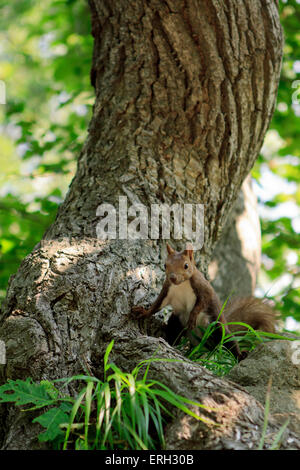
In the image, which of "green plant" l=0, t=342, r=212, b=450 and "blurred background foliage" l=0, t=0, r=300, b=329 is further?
"blurred background foliage" l=0, t=0, r=300, b=329

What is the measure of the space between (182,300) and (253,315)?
528 mm

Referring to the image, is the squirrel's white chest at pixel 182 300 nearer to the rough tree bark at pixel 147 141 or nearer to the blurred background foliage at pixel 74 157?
the rough tree bark at pixel 147 141

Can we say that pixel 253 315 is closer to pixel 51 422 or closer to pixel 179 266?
pixel 179 266

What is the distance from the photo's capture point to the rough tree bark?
231cm

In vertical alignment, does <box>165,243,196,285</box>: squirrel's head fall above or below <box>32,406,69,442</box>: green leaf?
above

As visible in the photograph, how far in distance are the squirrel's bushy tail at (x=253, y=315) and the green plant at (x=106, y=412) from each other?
122cm

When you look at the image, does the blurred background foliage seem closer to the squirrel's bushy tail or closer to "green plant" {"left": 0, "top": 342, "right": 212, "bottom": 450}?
the squirrel's bushy tail

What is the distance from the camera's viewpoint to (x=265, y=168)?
22.6ft

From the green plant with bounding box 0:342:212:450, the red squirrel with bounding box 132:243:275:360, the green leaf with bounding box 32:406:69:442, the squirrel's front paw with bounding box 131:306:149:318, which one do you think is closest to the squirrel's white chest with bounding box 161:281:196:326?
the red squirrel with bounding box 132:243:275:360

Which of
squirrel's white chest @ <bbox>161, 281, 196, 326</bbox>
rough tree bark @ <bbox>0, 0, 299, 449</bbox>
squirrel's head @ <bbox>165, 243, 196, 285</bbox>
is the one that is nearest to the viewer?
rough tree bark @ <bbox>0, 0, 299, 449</bbox>

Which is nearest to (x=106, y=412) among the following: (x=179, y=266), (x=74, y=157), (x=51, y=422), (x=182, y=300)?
(x=51, y=422)

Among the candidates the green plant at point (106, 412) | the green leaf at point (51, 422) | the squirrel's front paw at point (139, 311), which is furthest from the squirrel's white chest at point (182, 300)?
the green leaf at point (51, 422)

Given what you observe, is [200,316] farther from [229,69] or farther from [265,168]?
[265,168]
